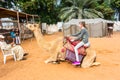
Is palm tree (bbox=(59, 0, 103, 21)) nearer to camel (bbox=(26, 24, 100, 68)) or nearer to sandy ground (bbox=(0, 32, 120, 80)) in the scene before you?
camel (bbox=(26, 24, 100, 68))

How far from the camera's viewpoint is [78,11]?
112 feet

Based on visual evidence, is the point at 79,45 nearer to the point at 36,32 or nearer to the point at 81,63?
the point at 81,63

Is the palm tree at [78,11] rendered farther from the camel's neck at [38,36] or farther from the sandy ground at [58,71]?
the sandy ground at [58,71]

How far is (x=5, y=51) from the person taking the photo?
10180 millimetres

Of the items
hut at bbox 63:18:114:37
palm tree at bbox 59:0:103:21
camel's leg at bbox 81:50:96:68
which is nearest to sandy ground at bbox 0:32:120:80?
camel's leg at bbox 81:50:96:68

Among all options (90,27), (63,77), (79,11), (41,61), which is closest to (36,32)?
(41,61)

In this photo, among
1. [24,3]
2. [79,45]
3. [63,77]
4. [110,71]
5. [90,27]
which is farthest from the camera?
[24,3]

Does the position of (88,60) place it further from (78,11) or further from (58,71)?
(78,11)

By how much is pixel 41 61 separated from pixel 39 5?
922 inches

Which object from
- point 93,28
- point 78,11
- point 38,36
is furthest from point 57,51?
point 78,11

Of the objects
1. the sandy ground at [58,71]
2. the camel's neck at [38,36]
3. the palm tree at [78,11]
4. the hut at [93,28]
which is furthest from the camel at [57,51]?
the palm tree at [78,11]

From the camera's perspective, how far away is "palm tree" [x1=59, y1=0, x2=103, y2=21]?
1316 inches

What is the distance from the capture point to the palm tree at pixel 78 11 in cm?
3344

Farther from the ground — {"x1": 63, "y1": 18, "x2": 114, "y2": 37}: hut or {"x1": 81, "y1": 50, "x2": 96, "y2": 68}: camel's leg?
{"x1": 63, "y1": 18, "x2": 114, "y2": 37}: hut
